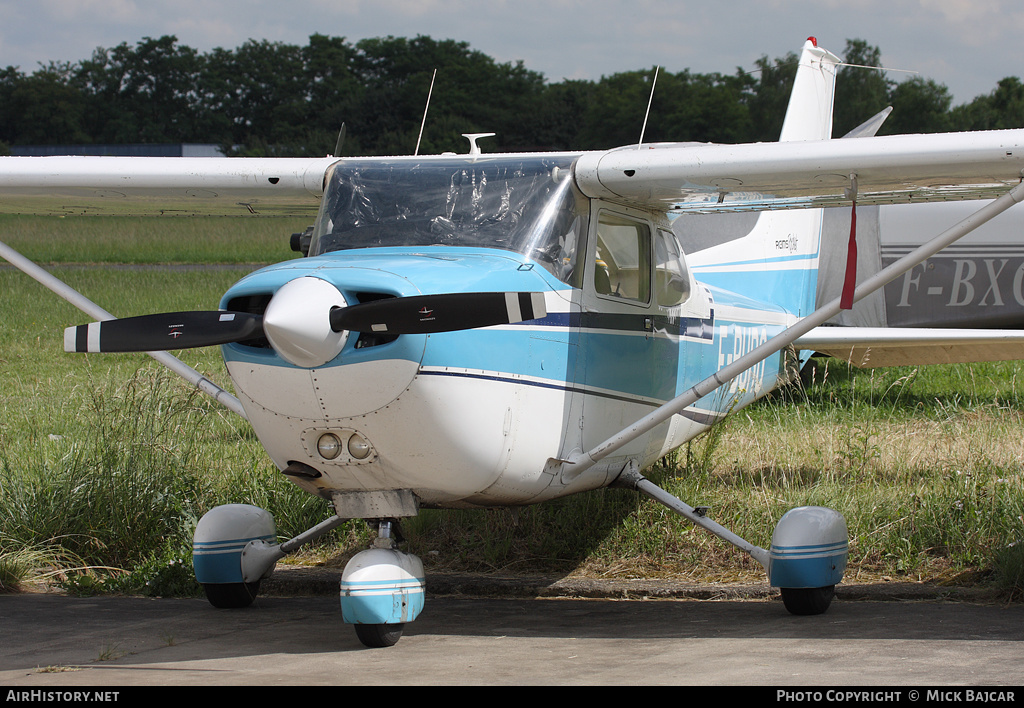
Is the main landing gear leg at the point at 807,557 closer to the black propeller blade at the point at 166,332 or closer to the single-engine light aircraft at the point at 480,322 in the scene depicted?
the single-engine light aircraft at the point at 480,322

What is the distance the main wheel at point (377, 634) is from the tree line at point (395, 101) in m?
52.4

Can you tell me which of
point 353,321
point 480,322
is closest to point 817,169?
A: point 480,322

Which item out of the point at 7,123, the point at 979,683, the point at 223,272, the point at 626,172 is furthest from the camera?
the point at 7,123

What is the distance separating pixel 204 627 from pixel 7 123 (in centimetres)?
8048

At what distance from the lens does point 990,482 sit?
6828 millimetres

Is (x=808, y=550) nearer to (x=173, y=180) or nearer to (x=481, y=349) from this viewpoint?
(x=481, y=349)

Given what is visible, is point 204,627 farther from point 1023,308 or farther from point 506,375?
point 1023,308

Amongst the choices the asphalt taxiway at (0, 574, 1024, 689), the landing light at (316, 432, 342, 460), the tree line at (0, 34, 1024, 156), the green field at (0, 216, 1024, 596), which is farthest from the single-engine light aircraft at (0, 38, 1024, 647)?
the tree line at (0, 34, 1024, 156)

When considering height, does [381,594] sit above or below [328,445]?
below

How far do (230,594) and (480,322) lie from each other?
111 inches

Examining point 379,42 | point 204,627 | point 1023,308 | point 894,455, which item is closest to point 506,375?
point 204,627

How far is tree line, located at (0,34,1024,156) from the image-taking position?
59250 millimetres

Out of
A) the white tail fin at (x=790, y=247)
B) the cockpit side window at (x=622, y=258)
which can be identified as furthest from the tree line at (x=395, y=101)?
the cockpit side window at (x=622, y=258)

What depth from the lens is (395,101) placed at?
225 ft
